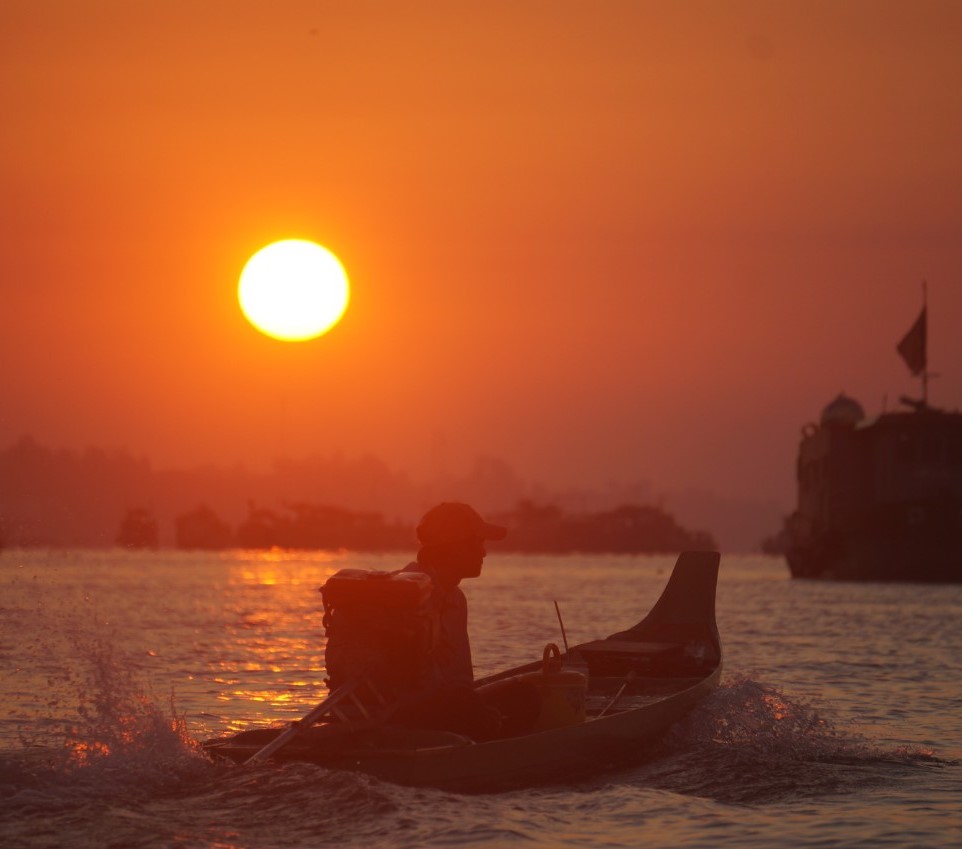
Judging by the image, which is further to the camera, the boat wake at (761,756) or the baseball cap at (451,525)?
the boat wake at (761,756)

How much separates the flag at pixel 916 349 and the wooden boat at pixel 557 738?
269 ft

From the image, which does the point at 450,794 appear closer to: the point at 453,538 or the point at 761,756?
the point at 453,538

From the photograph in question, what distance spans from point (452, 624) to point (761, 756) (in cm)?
563

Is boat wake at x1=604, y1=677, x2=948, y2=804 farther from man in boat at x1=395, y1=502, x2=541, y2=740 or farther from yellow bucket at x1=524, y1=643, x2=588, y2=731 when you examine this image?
man in boat at x1=395, y1=502, x2=541, y2=740

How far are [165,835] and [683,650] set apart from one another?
11.4 m

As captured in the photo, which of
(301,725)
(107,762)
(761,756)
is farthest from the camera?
(761,756)

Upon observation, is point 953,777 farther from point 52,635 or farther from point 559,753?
point 52,635

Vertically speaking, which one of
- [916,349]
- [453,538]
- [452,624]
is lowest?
[452,624]

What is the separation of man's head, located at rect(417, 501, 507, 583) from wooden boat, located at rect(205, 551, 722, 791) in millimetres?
1576

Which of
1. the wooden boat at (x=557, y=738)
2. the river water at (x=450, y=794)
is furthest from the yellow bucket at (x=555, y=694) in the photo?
the river water at (x=450, y=794)

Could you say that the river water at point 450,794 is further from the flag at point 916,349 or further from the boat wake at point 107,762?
the flag at point 916,349

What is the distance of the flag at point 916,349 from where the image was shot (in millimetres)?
100688

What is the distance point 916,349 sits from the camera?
10094cm

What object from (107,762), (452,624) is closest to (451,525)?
(452,624)
